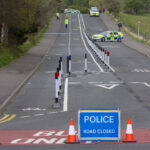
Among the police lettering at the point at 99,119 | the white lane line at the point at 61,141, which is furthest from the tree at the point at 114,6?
the police lettering at the point at 99,119

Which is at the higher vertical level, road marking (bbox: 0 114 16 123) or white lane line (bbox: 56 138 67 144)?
white lane line (bbox: 56 138 67 144)

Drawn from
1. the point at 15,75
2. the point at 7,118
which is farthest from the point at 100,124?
the point at 15,75

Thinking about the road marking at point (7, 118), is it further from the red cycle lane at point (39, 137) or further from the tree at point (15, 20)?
the tree at point (15, 20)

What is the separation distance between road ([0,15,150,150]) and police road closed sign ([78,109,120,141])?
0.67ft

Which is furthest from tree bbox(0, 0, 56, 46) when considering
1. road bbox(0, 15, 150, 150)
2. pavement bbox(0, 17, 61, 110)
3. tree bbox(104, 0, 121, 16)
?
tree bbox(104, 0, 121, 16)

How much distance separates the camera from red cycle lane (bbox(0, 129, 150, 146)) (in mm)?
10016

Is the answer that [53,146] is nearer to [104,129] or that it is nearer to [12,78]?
[104,129]

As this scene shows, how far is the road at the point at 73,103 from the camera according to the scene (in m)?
10.2

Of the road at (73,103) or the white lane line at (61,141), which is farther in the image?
the road at (73,103)

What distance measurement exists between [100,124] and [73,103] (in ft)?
23.3

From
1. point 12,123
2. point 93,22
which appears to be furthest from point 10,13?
point 93,22

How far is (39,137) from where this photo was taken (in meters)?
10.7

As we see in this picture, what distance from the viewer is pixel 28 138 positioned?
10.7 metres

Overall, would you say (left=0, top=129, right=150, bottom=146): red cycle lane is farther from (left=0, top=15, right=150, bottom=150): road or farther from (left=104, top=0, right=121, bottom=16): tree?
(left=104, top=0, right=121, bottom=16): tree
